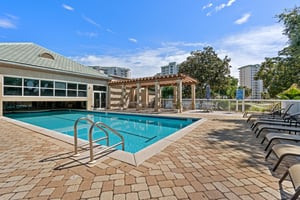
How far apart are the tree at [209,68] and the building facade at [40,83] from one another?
1232 centimetres

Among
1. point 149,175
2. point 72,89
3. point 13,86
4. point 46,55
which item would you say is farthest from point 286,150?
point 46,55

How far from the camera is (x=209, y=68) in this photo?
22078mm

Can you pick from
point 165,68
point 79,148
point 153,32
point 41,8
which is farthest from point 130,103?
point 165,68

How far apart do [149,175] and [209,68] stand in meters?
21.9

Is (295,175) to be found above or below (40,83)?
below

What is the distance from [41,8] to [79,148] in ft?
38.1

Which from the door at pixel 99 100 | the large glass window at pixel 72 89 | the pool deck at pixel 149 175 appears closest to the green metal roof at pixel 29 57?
the large glass window at pixel 72 89

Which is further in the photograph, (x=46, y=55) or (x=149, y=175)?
(x=46, y=55)

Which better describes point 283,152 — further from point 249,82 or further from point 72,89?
point 249,82

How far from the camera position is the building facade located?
38.5 ft

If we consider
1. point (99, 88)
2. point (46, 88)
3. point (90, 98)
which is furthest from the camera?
point (99, 88)

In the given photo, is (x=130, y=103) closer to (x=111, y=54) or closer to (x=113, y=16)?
(x=113, y=16)

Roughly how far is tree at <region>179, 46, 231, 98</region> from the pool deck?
19.7m

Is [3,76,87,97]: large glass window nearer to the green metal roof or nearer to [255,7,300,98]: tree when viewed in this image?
the green metal roof
